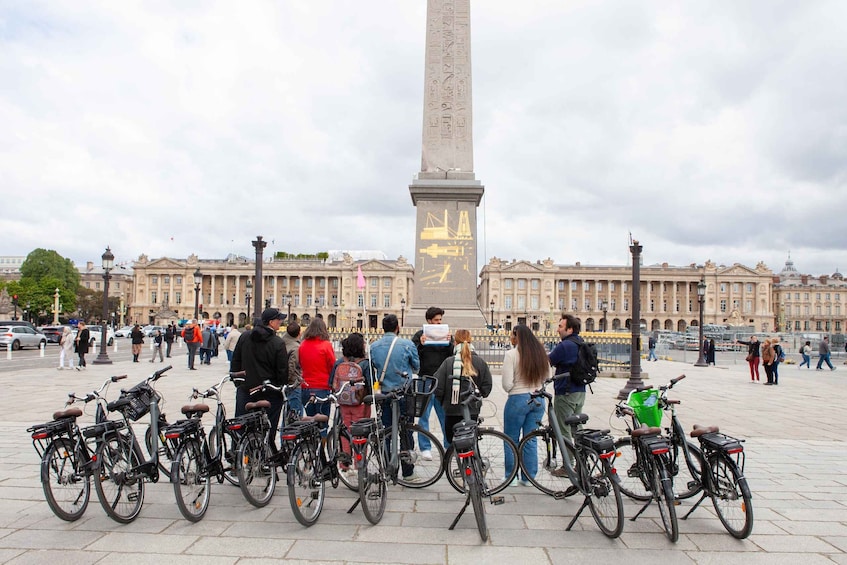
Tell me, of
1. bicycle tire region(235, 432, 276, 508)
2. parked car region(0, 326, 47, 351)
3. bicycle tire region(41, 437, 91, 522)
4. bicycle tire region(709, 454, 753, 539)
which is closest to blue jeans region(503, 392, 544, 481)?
bicycle tire region(709, 454, 753, 539)

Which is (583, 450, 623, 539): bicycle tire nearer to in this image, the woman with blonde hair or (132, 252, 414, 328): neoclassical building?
the woman with blonde hair

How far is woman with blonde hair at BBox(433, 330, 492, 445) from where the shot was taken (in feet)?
21.6

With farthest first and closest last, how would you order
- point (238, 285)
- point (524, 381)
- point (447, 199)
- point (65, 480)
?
1. point (238, 285)
2. point (447, 199)
3. point (524, 381)
4. point (65, 480)

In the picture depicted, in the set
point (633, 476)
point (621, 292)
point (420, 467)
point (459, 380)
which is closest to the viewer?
point (633, 476)

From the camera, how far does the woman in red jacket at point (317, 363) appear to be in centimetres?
753

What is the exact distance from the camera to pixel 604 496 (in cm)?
526

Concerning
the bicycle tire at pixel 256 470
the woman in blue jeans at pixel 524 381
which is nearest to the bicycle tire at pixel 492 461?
the woman in blue jeans at pixel 524 381

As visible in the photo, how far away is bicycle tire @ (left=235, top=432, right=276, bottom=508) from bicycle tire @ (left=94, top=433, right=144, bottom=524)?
881 mm

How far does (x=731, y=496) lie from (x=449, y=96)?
49.6 feet

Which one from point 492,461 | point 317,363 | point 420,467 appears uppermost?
point 317,363

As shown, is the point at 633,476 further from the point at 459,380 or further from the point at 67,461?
the point at 67,461

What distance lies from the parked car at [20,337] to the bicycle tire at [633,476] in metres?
36.1

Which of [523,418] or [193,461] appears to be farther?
[523,418]

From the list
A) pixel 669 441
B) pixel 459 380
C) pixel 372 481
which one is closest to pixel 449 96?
pixel 459 380
